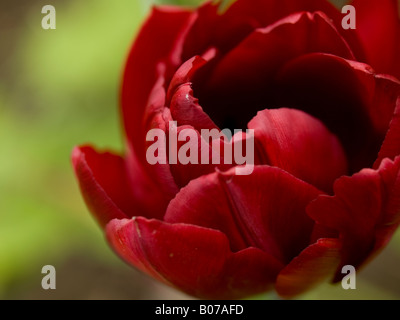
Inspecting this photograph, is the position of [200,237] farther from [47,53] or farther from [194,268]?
[47,53]

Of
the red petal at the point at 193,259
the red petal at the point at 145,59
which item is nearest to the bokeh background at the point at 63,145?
the red petal at the point at 145,59

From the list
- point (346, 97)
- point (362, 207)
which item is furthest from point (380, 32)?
point (362, 207)

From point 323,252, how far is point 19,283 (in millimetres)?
568

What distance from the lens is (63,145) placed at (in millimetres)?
912

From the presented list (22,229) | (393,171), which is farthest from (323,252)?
(22,229)

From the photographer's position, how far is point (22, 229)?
0.86 meters

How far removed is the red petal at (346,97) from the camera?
45 cm

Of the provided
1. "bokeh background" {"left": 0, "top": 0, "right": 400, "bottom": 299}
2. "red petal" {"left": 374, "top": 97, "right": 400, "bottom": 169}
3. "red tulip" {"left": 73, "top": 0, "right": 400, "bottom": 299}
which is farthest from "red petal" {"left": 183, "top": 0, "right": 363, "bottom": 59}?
"bokeh background" {"left": 0, "top": 0, "right": 400, "bottom": 299}

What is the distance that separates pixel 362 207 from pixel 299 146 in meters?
0.06

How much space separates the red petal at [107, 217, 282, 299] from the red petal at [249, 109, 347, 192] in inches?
2.5

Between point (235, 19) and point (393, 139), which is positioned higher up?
point (235, 19)

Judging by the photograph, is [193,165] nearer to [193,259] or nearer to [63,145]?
[193,259]

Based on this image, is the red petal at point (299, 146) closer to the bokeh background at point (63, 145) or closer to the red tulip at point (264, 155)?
the red tulip at point (264, 155)

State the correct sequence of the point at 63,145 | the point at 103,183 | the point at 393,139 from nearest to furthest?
the point at 393,139, the point at 103,183, the point at 63,145
